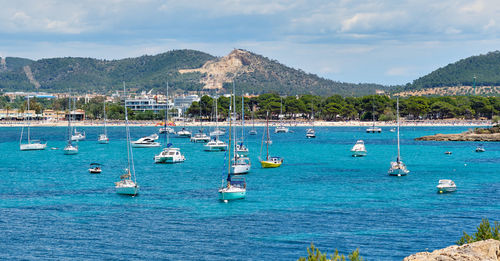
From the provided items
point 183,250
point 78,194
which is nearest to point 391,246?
point 183,250

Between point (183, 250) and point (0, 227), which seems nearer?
point (183, 250)

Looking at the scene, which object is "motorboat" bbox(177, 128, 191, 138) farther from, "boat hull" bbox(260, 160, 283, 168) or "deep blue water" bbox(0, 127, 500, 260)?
"boat hull" bbox(260, 160, 283, 168)

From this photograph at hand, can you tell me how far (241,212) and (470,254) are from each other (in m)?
32.4

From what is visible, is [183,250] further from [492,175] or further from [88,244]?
[492,175]

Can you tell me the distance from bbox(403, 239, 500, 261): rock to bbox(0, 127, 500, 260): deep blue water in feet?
52.0

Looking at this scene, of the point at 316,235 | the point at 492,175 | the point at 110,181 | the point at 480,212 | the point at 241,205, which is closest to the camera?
the point at 316,235

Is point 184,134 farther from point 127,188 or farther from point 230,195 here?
point 230,195

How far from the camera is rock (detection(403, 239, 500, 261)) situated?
74.1ft

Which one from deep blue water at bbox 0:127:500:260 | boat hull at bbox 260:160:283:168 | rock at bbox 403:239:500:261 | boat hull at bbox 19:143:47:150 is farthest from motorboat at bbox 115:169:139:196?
boat hull at bbox 19:143:47:150

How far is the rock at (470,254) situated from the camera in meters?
22.6

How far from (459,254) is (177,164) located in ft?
257

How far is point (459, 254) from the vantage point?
898 inches

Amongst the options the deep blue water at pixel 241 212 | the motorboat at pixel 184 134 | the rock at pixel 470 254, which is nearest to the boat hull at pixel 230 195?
the deep blue water at pixel 241 212

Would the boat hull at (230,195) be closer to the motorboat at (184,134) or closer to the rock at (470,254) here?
the rock at (470,254)
